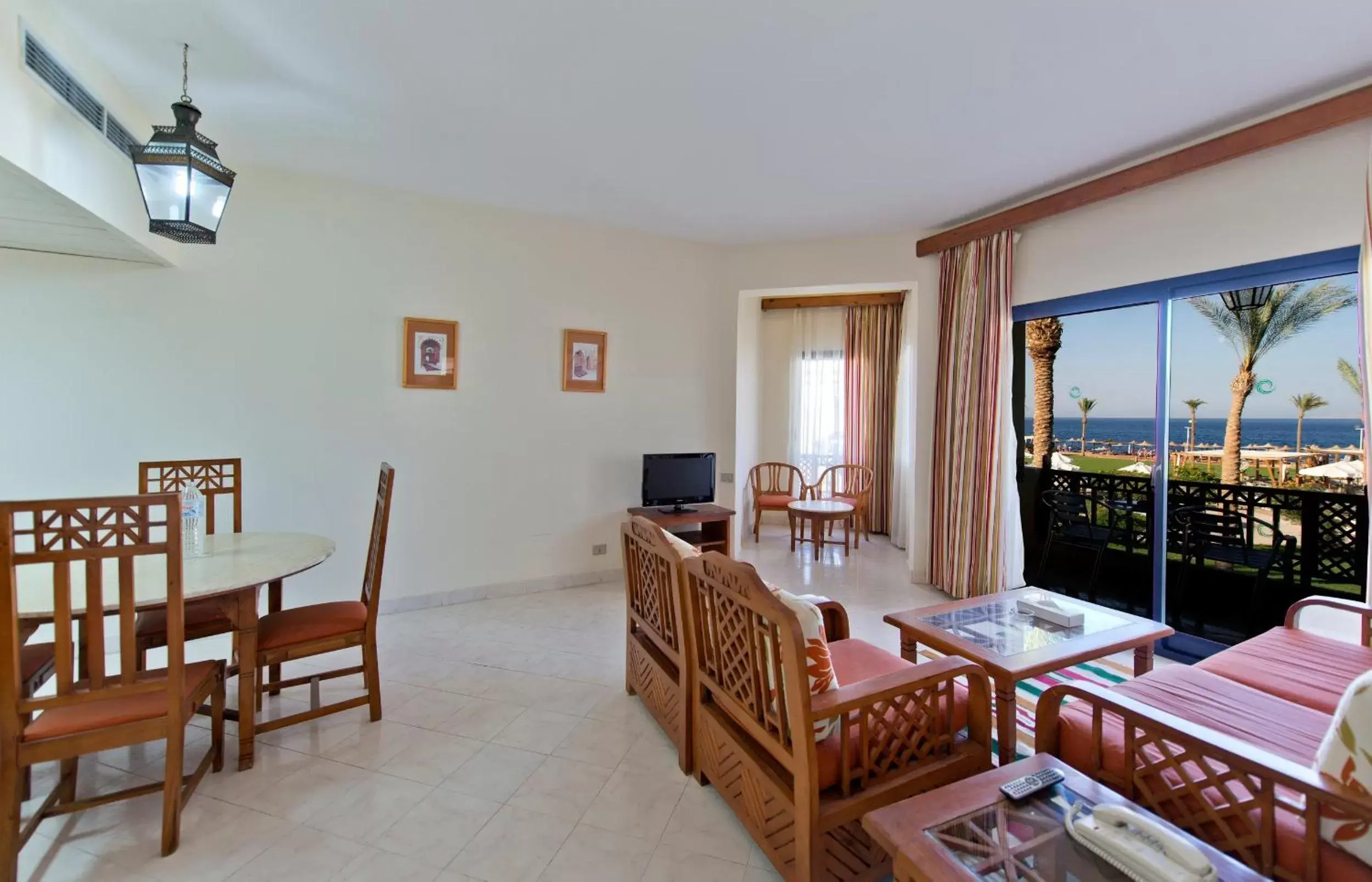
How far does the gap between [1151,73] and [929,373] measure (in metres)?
2.27

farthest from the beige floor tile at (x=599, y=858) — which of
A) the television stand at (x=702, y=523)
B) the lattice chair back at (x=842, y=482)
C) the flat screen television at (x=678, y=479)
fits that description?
the lattice chair back at (x=842, y=482)

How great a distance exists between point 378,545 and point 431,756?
0.87 meters

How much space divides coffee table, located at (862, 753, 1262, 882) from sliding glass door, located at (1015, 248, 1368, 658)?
2.45 meters

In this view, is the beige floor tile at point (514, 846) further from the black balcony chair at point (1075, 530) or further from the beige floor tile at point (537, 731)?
the black balcony chair at point (1075, 530)

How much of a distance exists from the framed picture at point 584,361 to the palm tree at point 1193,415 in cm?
371

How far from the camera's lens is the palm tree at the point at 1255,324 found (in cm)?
266

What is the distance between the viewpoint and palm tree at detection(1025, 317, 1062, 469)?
3826 millimetres

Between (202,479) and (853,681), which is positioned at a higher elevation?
(202,479)

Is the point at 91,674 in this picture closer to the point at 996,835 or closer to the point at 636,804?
the point at 636,804

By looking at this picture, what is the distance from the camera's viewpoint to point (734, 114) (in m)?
2.59

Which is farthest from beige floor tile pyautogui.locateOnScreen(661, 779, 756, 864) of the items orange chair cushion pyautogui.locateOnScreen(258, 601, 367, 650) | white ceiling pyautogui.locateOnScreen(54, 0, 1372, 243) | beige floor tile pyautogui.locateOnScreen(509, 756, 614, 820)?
white ceiling pyautogui.locateOnScreen(54, 0, 1372, 243)

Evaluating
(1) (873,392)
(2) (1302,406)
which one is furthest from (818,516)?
(2) (1302,406)

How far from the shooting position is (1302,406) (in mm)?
2723

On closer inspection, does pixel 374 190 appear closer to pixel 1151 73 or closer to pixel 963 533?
pixel 1151 73
